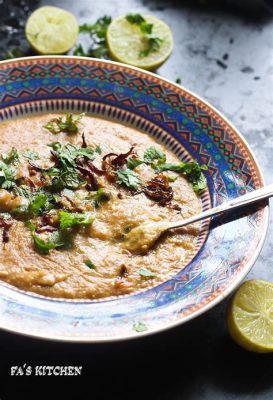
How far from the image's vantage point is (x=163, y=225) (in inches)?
174

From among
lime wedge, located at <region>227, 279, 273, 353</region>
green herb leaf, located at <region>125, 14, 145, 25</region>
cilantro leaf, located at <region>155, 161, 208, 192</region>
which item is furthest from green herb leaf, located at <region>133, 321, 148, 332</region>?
green herb leaf, located at <region>125, 14, 145, 25</region>

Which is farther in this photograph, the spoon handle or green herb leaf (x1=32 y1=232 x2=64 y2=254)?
the spoon handle

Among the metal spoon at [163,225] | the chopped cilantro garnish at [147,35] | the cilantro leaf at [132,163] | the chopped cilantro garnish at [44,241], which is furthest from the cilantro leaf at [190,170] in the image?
the chopped cilantro garnish at [147,35]

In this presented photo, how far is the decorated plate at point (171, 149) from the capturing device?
3801mm

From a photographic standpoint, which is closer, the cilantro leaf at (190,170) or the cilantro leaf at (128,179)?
the cilantro leaf at (128,179)

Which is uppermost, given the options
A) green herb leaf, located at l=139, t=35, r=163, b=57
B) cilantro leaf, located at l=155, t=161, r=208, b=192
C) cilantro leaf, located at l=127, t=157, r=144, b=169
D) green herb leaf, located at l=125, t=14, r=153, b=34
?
green herb leaf, located at l=125, t=14, r=153, b=34

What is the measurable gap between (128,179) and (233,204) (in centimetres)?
80

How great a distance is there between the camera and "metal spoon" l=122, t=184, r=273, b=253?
4.28 m

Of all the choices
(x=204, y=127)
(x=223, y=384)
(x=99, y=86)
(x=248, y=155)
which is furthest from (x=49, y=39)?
(x=223, y=384)

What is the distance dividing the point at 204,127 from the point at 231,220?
3.15 feet

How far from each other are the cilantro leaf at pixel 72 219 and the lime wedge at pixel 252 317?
3.73 feet

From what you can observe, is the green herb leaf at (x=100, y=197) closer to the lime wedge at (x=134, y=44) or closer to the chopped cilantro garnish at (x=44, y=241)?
the chopped cilantro garnish at (x=44, y=241)

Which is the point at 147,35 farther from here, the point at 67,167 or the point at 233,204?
the point at 233,204

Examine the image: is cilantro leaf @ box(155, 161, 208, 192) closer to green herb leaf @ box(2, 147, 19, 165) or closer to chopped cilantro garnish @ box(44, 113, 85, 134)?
chopped cilantro garnish @ box(44, 113, 85, 134)
